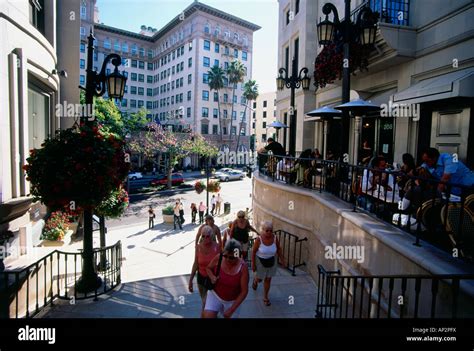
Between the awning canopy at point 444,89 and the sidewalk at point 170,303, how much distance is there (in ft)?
18.2

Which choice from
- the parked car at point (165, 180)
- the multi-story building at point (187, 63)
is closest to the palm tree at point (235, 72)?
the multi-story building at point (187, 63)

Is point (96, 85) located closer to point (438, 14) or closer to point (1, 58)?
point (1, 58)

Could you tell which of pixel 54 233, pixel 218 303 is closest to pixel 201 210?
pixel 54 233

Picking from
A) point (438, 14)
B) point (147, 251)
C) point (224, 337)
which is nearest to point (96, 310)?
point (224, 337)

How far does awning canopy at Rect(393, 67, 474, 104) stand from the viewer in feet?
21.5

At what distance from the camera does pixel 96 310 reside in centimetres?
602

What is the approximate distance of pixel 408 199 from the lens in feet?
16.0

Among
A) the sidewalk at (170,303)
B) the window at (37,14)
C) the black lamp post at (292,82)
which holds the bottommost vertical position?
the sidewalk at (170,303)

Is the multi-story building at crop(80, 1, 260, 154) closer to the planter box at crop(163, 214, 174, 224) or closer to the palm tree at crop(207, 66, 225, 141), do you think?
the palm tree at crop(207, 66, 225, 141)

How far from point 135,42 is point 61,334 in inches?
2831

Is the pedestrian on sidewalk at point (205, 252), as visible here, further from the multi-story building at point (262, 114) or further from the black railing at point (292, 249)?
the multi-story building at point (262, 114)

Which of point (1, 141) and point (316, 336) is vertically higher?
point (1, 141)

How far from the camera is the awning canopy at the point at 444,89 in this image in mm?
6554

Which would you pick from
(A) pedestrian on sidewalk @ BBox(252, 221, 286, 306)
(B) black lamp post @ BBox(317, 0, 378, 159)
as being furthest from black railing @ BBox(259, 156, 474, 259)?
(A) pedestrian on sidewalk @ BBox(252, 221, 286, 306)
